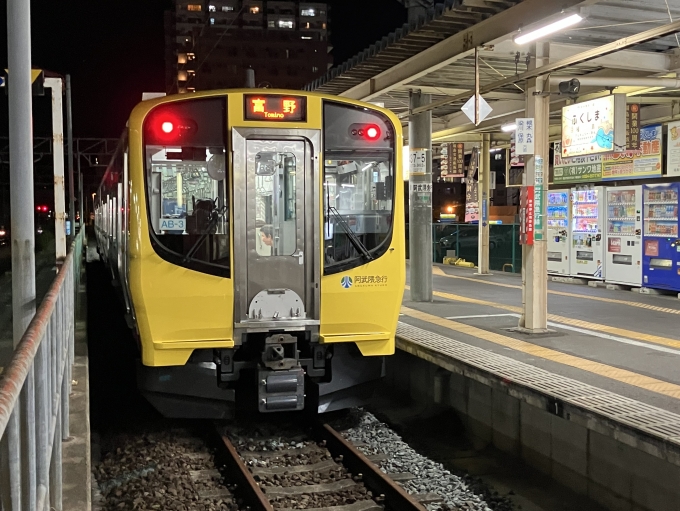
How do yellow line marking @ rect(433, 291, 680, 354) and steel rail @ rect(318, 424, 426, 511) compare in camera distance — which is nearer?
steel rail @ rect(318, 424, 426, 511)

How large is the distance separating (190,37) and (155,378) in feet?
304

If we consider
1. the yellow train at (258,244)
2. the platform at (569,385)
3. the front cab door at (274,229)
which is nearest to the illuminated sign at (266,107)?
the yellow train at (258,244)

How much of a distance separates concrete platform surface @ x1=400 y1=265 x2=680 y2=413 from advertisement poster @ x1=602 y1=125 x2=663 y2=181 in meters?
2.16

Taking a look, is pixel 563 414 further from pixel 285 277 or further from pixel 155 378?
pixel 155 378

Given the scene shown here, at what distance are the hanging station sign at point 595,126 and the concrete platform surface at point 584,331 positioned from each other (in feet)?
7.49

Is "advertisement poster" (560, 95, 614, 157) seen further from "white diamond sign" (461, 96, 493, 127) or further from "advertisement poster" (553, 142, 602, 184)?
"advertisement poster" (553, 142, 602, 184)

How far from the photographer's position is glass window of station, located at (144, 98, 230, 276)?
6.32 metres

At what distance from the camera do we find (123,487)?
5.81 metres

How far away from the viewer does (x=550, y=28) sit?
276 inches

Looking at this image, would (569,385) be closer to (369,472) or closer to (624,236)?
(369,472)

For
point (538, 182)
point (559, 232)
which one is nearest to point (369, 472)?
point (538, 182)

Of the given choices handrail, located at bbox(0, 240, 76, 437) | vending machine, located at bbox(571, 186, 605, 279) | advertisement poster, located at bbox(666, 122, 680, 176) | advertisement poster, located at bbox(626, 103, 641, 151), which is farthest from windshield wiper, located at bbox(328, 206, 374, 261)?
vending machine, located at bbox(571, 186, 605, 279)

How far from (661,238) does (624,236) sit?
89 cm

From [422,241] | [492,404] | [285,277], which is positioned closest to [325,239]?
[285,277]
